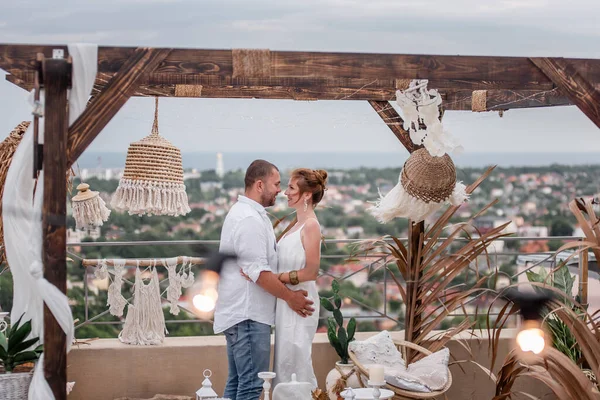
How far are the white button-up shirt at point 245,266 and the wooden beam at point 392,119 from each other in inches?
45.0

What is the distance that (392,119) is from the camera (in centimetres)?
481

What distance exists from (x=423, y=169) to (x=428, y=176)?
0.14 ft

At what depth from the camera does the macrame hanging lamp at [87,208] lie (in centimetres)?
476

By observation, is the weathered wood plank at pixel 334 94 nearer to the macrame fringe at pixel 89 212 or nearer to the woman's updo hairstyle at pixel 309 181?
the woman's updo hairstyle at pixel 309 181

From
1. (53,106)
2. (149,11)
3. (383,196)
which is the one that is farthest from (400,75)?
(149,11)

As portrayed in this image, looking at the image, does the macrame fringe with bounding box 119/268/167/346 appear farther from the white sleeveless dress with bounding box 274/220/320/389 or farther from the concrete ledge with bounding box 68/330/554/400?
the white sleeveless dress with bounding box 274/220/320/389

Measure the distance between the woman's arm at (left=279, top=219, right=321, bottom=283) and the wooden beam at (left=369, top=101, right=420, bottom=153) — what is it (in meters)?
1.03

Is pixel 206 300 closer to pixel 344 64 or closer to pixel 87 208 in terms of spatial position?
pixel 87 208

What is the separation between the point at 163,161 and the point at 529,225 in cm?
1539

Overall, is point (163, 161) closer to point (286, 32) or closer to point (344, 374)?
point (344, 374)

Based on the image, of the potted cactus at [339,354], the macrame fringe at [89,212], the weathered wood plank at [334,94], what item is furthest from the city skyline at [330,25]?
the macrame fringe at [89,212]

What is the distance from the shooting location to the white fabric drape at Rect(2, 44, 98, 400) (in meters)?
3.18

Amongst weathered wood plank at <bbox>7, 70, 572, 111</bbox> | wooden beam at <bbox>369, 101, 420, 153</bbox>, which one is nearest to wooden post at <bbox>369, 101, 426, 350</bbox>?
wooden beam at <bbox>369, 101, 420, 153</bbox>

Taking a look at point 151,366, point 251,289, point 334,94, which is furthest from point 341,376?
point 334,94
